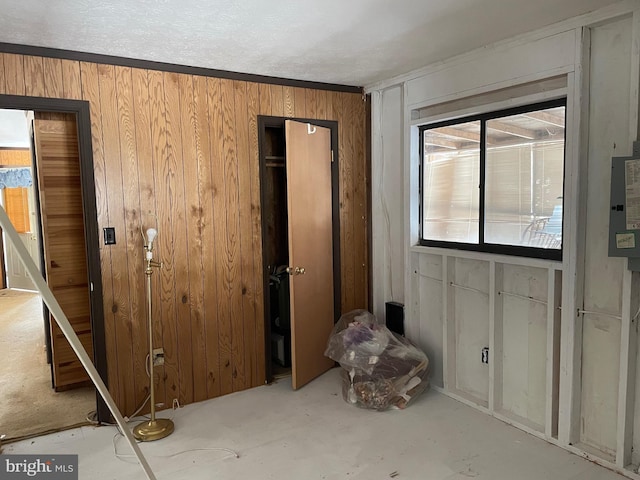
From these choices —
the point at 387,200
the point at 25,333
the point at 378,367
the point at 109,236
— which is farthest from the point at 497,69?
the point at 25,333

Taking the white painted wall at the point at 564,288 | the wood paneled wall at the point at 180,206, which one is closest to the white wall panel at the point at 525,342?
the white painted wall at the point at 564,288

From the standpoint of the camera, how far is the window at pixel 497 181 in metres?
2.75

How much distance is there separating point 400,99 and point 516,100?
1.09 metres

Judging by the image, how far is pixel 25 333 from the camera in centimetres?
507

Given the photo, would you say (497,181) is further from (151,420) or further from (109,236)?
(151,420)

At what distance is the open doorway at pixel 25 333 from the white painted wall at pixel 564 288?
109 inches

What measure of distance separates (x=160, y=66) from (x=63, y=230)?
4.69 ft

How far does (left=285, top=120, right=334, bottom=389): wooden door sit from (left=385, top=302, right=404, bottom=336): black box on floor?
0.48 metres

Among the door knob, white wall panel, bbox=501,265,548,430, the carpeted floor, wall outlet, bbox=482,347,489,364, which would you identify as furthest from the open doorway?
white wall panel, bbox=501,265,548,430

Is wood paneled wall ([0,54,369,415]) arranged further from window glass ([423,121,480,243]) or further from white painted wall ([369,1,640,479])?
white painted wall ([369,1,640,479])

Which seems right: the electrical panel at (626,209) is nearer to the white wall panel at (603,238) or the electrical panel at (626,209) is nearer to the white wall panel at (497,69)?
the white wall panel at (603,238)

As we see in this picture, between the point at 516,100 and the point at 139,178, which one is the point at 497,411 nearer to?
the point at 516,100

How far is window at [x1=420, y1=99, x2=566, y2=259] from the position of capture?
275 cm

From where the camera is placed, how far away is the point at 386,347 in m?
3.35
